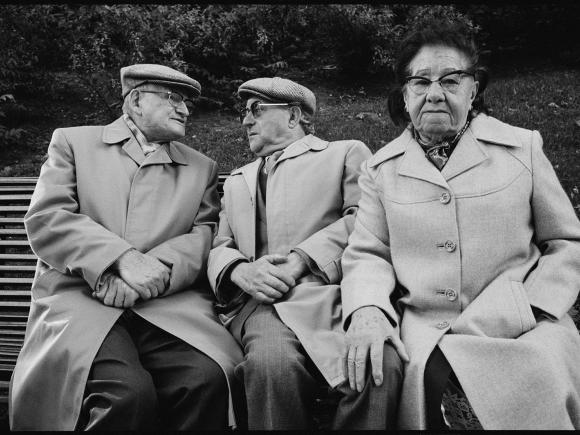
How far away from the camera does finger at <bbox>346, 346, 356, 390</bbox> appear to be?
94.0 inches

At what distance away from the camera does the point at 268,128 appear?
3.51 meters

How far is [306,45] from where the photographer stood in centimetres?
978

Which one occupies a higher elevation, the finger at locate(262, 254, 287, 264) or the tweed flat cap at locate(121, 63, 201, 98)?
the tweed flat cap at locate(121, 63, 201, 98)

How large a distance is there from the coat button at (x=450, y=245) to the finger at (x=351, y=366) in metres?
0.66

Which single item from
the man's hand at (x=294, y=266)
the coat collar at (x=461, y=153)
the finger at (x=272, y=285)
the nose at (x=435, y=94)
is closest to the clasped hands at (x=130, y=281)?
the finger at (x=272, y=285)

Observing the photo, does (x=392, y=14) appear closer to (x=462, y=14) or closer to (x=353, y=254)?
(x=462, y=14)

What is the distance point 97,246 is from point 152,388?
82 cm

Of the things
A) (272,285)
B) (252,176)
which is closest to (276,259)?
(272,285)

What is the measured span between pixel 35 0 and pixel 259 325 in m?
2.57

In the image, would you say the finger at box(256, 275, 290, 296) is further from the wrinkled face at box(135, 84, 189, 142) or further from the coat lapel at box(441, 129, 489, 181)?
the wrinkled face at box(135, 84, 189, 142)

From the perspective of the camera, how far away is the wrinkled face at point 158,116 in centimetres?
338

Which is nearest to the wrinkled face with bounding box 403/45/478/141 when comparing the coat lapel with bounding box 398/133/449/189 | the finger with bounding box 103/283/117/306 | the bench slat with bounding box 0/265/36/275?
the coat lapel with bounding box 398/133/449/189

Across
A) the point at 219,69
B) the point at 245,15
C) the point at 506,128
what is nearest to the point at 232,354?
the point at 506,128

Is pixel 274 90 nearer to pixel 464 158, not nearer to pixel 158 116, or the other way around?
pixel 158 116
